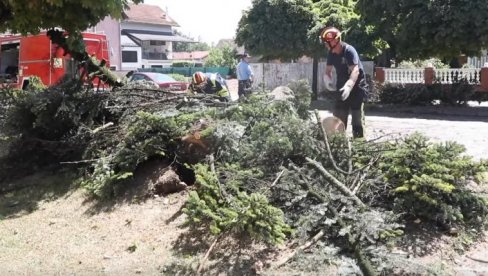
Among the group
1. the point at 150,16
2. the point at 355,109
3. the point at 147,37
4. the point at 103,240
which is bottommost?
the point at 103,240

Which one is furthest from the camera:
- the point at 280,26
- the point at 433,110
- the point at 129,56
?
the point at 129,56

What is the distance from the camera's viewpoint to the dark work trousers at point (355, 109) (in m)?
7.06

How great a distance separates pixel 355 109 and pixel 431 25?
968 cm

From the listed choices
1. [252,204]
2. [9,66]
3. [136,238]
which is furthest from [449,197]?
[9,66]

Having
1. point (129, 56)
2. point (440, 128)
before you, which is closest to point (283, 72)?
point (440, 128)

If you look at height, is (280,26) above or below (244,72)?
above

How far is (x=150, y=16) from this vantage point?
6756 cm

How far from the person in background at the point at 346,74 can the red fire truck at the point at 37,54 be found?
39.0 feet

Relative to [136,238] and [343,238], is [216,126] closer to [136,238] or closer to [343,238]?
[136,238]

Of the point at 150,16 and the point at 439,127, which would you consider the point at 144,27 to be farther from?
the point at 439,127

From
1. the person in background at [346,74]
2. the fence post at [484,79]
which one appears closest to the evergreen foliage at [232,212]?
the person in background at [346,74]

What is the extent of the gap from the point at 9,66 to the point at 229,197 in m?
18.4

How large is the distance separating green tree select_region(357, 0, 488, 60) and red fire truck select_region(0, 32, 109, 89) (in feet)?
29.2

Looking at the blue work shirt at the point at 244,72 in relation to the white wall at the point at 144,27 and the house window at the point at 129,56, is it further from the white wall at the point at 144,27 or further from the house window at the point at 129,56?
the white wall at the point at 144,27
